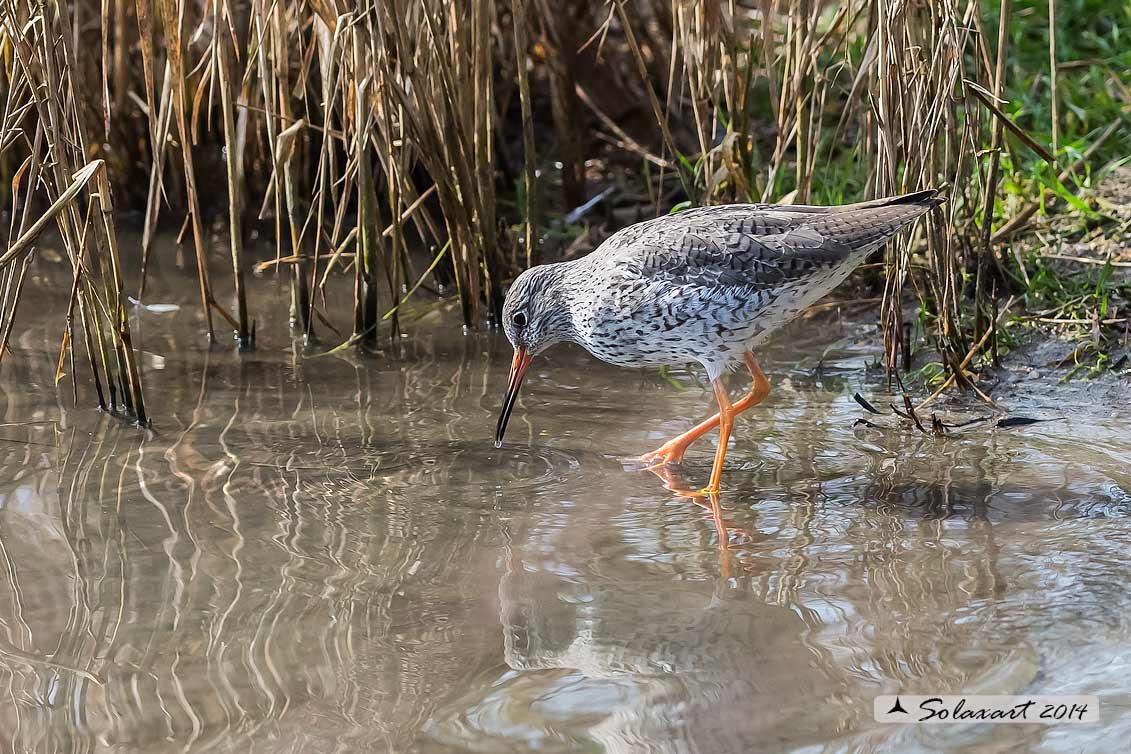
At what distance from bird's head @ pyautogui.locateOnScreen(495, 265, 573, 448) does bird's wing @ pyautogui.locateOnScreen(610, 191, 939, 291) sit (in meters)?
0.48

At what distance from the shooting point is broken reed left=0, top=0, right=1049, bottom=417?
5090 millimetres

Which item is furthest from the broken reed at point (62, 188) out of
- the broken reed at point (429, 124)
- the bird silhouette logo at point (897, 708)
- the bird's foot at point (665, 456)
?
the bird silhouette logo at point (897, 708)

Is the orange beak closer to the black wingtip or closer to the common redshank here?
the common redshank

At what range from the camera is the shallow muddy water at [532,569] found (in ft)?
11.2

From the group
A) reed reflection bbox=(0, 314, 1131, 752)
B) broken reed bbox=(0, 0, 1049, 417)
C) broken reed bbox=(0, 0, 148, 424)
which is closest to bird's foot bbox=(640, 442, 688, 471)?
reed reflection bbox=(0, 314, 1131, 752)

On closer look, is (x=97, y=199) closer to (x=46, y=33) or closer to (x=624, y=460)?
(x=46, y=33)

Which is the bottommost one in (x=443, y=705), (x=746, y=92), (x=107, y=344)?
(x=443, y=705)

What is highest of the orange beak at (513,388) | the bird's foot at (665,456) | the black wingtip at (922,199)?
the black wingtip at (922,199)

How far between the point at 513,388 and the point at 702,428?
87cm

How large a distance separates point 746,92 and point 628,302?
185cm

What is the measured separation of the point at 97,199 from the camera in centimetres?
509

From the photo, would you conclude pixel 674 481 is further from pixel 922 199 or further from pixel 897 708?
pixel 897 708

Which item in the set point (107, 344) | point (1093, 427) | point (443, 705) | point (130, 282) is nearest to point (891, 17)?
point (1093, 427)

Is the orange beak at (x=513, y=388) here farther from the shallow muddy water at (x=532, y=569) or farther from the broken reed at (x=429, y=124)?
the broken reed at (x=429, y=124)
